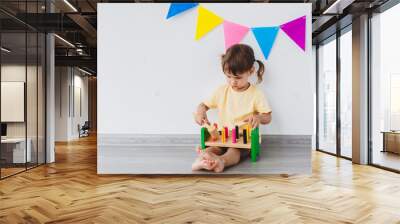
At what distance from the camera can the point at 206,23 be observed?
6254mm

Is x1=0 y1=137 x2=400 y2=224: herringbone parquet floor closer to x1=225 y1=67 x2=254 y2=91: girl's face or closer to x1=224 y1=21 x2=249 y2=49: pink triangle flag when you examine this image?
x1=225 y1=67 x2=254 y2=91: girl's face

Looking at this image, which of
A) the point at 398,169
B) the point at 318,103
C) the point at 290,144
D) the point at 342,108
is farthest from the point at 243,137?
the point at 318,103

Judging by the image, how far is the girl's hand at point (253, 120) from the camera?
6.09m

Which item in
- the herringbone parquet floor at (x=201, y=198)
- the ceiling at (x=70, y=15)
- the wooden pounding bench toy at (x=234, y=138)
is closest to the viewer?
the herringbone parquet floor at (x=201, y=198)

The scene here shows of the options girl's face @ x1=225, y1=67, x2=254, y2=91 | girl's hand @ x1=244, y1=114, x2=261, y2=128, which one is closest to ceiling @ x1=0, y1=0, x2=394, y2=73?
girl's face @ x1=225, y1=67, x2=254, y2=91

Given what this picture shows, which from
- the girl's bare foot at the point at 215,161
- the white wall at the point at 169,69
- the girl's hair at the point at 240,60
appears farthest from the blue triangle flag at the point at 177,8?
the girl's bare foot at the point at 215,161

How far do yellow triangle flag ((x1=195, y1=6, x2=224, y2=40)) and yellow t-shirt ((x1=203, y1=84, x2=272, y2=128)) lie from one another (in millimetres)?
976

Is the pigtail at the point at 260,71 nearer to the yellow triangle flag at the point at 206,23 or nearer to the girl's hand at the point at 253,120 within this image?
the girl's hand at the point at 253,120

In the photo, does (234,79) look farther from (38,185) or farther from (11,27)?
(11,27)

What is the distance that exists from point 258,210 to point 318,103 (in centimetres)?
742

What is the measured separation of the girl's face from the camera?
6.16 m

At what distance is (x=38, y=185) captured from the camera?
18.6ft

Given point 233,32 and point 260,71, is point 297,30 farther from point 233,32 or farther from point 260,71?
point 233,32

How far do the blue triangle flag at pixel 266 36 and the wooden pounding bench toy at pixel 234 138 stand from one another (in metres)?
1.29
